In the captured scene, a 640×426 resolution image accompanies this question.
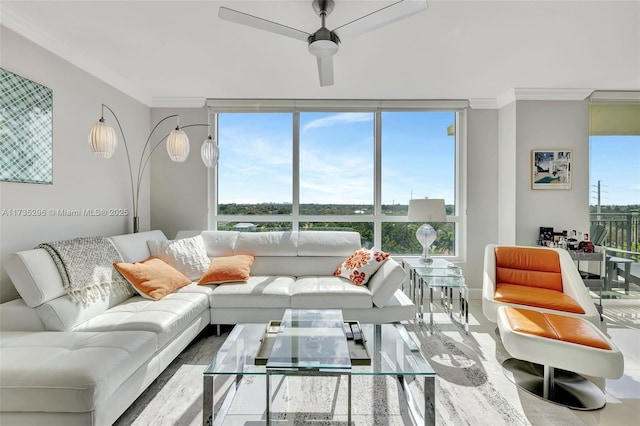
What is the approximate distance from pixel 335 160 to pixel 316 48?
83.9 inches

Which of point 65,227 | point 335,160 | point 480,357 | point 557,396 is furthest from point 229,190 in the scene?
point 557,396

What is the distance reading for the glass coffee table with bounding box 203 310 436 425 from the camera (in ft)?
4.95

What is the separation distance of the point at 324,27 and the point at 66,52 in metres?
2.32

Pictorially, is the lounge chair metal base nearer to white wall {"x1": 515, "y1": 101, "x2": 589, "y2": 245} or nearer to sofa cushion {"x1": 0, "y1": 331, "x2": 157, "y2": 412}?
white wall {"x1": 515, "y1": 101, "x2": 589, "y2": 245}

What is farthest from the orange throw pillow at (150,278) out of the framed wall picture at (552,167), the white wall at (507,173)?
the framed wall picture at (552,167)

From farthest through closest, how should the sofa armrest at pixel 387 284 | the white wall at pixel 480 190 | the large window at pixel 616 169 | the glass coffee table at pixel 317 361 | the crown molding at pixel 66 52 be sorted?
the white wall at pixel 480 190 → the large window at pixel 616 169 → the sofa armrest at pixel 387 284 → the crown molding at pixel 66 52 → the glass coffee table at pixel 317 361

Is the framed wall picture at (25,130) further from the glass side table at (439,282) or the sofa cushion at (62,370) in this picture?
the glass side table at (439,282)

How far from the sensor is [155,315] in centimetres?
213

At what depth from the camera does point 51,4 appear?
2.04 meters

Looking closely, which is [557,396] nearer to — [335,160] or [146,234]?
[335,160]

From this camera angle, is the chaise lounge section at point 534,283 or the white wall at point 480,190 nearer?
the chaise lounge section at point 534,283

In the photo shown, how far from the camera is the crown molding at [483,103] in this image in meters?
3.89

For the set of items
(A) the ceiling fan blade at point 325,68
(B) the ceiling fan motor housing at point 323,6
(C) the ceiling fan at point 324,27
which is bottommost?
(A) the ceiling fan blade at point 325,68

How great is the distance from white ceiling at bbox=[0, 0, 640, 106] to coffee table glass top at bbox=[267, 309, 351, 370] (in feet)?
7.10
